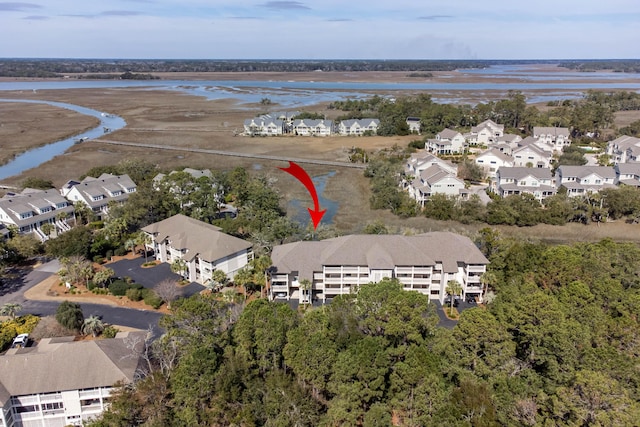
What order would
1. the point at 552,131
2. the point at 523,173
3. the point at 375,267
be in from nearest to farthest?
the point at 375,267, the point at 523,173, the point at 552,131

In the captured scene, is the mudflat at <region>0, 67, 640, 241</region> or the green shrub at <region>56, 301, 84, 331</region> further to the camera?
the mudflat at <region>0, 67, 640, 241</region>

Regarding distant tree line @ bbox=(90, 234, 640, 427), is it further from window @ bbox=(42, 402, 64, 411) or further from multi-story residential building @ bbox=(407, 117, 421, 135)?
multi-story residential building @ bbox=(407, 117, 421, 135)

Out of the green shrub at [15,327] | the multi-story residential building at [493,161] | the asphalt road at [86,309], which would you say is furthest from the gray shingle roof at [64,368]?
the multi-story residential building at [493,161]

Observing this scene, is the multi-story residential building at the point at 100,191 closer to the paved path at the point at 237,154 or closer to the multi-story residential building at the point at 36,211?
the multi-story residential building at the point at 36,211

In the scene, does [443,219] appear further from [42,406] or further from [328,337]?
[42,406]

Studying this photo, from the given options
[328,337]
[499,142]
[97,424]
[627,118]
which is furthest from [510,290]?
[627,118]

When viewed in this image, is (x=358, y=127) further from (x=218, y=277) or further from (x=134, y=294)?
(x=134, y=294)

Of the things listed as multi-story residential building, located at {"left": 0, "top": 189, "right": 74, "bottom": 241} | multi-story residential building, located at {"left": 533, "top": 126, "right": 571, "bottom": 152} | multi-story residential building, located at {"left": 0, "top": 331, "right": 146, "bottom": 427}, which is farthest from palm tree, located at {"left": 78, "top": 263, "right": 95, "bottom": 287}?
multi-story residential building, located at {"left": 533, "top": 126, "right": 571, "bottom": 152}

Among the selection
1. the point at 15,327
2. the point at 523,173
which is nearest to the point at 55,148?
the point at 15,327
